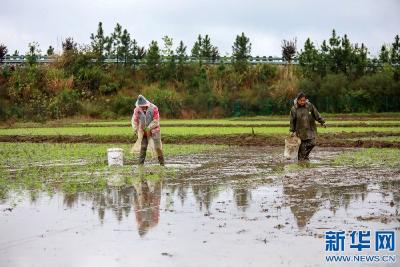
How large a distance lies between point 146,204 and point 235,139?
57.2 ft

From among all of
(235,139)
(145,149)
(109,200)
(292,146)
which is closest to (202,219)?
(109,200)

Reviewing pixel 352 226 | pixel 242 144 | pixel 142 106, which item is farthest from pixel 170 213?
pixel 242 144

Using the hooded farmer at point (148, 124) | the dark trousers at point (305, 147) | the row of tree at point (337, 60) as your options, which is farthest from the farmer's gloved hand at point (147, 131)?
the row of tree at point (337, 60)

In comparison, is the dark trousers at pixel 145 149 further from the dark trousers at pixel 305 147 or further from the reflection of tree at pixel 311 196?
the reflection of tree at pixel 311 196

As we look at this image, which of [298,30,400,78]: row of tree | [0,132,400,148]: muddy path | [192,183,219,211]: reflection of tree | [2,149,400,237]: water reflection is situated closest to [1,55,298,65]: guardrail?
[298,30,400,78]: row of tree

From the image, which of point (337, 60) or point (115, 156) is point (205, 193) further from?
point (337, 60)

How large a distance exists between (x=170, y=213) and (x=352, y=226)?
298cm

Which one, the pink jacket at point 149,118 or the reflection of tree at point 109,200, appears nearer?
the reflection of tree at point 109,200

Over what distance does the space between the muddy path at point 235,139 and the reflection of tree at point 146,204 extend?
42.3ft

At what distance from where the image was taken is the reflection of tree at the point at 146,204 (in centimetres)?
1017

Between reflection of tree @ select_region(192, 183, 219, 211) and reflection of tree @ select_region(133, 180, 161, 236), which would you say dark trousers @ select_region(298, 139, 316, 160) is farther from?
reflection of tree @ select_region(133, 180, 161, 236)

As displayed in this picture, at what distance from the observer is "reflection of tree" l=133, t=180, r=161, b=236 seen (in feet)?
33.4

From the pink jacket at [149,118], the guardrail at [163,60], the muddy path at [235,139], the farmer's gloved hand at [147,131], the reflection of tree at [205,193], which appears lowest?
the muddy path at [235,139]

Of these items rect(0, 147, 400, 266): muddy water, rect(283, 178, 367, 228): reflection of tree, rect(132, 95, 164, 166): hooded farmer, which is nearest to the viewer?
rect(0, 147, 400, 266): muddy water
